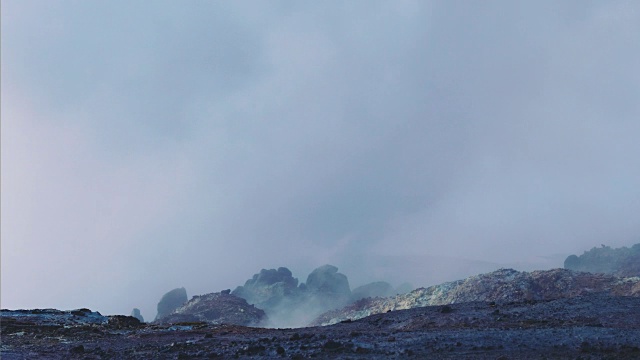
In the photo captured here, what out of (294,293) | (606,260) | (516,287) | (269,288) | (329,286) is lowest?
(516,287)

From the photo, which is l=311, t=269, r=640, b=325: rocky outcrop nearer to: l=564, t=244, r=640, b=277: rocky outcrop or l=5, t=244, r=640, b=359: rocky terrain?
l=5, t=244, r=640, b=359: rocky terrain

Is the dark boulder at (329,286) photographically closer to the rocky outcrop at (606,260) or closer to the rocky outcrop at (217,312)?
the rocky outcrop at (217,312)

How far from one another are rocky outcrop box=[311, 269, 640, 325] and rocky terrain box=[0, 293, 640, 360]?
2911 cm

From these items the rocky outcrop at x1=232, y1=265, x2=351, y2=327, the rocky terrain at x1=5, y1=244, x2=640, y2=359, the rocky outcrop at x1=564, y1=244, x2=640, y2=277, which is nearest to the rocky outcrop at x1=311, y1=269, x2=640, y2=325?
the rocky terrain at x1=5, y1=244, x2=640, y2=359

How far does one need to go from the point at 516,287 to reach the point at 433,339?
2089 inches

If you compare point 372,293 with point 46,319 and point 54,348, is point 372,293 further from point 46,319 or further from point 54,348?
point 54,348

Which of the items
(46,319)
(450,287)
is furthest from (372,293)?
(46,319)

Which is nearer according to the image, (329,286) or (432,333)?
(432,333)

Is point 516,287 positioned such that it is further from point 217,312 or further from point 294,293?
point 294,293

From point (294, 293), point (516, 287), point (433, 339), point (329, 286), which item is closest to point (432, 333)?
point (433, 339)

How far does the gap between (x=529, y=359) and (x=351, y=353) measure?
834 centimetres

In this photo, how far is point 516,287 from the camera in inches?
3071

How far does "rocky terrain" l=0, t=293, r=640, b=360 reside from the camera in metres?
27.3

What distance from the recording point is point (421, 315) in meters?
43.8
